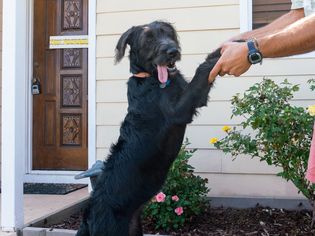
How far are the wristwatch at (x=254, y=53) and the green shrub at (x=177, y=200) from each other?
224 centimetres

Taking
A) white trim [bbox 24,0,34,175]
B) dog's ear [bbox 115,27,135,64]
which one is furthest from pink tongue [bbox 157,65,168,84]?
white trim [bbox 24,0,34,175]

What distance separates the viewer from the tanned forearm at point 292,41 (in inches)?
65.5

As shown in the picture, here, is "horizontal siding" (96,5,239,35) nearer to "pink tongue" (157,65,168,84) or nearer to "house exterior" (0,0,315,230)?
"house exterior" (0,0,315,230)

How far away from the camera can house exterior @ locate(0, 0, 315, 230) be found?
3.96 meters

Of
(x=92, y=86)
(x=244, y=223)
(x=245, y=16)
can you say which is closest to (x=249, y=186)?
(x=244, y=223)

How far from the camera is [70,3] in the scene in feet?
19.2

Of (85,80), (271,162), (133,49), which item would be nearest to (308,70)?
(271,162)

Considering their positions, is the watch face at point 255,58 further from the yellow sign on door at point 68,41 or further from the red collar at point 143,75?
the yellow sign on door at point 68,41

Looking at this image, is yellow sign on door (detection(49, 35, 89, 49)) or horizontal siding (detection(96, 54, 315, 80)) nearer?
horizontal siding (detection(96, 54, 315, 80))

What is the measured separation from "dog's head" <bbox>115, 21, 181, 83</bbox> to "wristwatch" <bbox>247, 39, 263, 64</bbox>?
87 cm

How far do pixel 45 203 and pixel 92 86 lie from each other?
1381 mm

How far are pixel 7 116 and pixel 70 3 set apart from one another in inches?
95.2

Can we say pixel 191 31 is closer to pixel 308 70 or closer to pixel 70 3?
pixel 308 70

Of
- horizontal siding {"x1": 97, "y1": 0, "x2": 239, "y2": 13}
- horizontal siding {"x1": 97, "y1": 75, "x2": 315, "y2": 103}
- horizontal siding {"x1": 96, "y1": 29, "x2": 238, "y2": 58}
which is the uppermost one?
horizontal siding {"x1": 97, "y1": 0, "x2": 239, "y2": 13}
